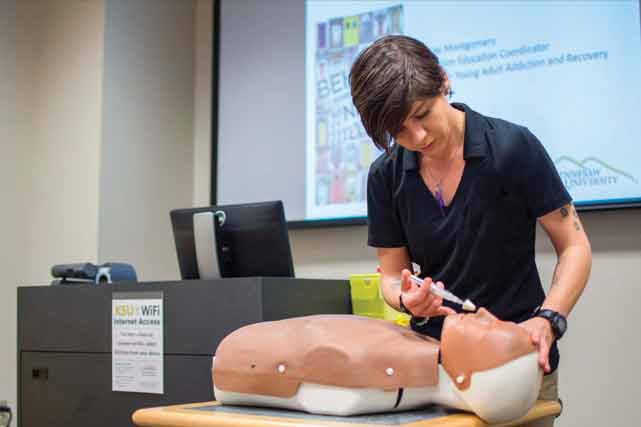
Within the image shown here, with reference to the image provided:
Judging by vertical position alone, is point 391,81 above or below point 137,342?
above

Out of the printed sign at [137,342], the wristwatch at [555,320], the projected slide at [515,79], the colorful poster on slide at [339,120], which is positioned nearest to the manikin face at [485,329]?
the wristwatch at [555,320]

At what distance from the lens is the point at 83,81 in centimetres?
320

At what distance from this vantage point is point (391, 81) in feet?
3.96

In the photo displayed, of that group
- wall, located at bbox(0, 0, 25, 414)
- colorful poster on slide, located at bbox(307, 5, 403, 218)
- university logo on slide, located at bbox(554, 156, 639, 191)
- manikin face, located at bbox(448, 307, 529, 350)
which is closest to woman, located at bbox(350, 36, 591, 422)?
manikin face, located at bbox(448, 307, 529, 350)

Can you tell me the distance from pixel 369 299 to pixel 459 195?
45.8 inches

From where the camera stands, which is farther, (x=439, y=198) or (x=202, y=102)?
(x=202, y=102)

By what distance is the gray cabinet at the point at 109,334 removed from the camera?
2.04 m

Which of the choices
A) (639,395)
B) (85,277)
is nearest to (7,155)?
(85,277)

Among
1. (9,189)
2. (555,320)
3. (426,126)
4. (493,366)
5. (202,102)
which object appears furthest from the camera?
(202,102)

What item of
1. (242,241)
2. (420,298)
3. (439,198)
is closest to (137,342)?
(242,241)

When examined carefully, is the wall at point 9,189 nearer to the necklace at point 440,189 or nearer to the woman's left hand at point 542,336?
the necklace at point 440,189

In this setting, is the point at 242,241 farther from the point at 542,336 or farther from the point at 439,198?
the point at 542,336

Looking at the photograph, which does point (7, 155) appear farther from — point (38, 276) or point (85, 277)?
point (85, 277)

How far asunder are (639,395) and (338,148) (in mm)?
1424
